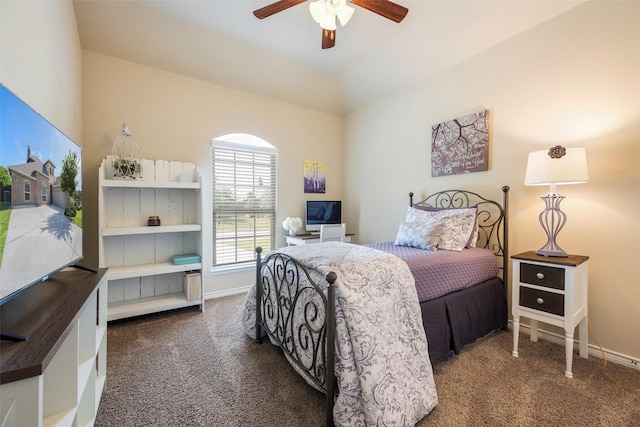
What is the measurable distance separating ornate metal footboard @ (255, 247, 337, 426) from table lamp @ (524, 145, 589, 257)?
1.82 meters

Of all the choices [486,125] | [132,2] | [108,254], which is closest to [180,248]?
[108,254]

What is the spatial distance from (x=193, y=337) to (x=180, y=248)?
45.1 inches

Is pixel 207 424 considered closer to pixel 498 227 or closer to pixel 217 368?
pixel 217 368

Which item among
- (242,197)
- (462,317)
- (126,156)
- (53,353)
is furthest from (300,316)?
(126,156)

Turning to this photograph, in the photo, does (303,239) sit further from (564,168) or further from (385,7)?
(564,168)

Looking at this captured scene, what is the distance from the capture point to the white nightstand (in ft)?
5.83

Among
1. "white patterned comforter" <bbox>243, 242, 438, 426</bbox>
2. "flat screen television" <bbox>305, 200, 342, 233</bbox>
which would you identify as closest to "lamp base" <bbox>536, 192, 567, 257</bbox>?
"white patterned comforter" <bbox>243, 242, 438, 426</bbox>

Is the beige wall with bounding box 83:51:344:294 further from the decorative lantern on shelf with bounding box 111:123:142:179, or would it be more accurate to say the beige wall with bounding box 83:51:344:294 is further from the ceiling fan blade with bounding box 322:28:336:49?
the ceiling fan blade with bounding box 322:28:336:49

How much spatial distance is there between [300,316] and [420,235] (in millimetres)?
1370

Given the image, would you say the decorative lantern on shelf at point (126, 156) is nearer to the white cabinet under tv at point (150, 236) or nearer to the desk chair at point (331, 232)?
the white cabinet under tv at point (150, 236)

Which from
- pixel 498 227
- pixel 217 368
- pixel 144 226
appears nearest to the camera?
pixel 217 368

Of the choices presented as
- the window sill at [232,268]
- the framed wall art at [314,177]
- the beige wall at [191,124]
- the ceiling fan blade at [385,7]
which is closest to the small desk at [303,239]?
the beige wall at [191,124]

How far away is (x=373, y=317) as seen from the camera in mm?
1350

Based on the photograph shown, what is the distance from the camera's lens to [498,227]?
258 cm
